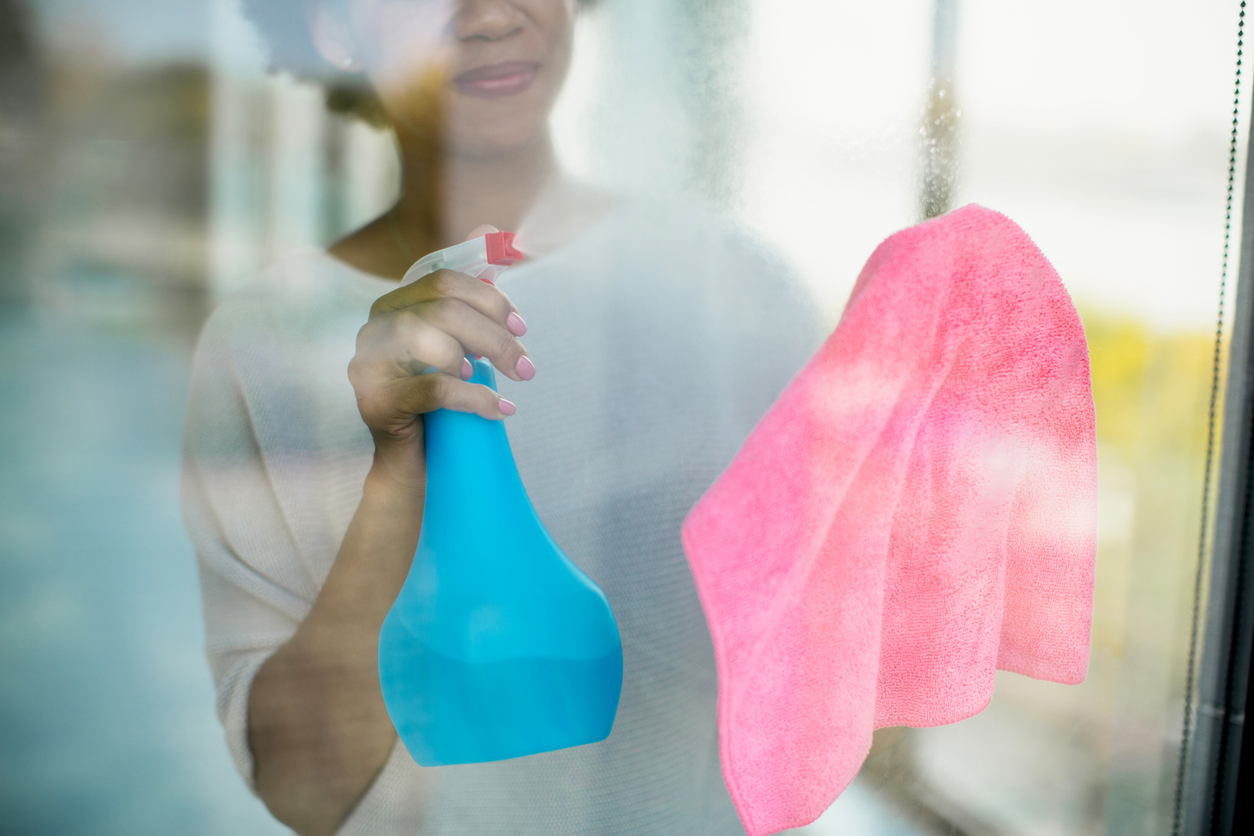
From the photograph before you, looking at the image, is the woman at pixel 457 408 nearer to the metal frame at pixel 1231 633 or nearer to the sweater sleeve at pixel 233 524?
the sweater sleeve at pixel 233 524

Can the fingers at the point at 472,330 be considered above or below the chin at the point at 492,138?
below

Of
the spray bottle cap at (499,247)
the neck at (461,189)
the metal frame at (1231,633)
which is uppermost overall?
the neck at (461,189)

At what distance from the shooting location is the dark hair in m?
0.35

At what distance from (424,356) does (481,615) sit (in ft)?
0.39

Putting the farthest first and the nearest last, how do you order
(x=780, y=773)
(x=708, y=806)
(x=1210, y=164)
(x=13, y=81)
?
(x=1210, y=164) < (x=708, y=806) < (x=780, y=773) < (x=13, y=81)

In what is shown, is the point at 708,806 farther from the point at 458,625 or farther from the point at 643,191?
the point at 643,191

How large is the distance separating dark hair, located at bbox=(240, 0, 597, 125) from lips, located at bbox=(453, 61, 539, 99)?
0.05 m

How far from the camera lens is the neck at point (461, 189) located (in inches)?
15.2

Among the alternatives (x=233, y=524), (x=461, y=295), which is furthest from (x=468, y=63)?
(x=233, y=524)

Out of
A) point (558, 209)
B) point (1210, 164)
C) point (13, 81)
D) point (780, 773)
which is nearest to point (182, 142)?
point (13, 81)

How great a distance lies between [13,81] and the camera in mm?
321

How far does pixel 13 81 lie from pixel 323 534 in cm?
23

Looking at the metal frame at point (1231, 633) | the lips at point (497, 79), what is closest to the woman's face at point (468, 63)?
the lips at point (497, 79)

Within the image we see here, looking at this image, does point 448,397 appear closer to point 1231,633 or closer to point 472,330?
point 472,330
